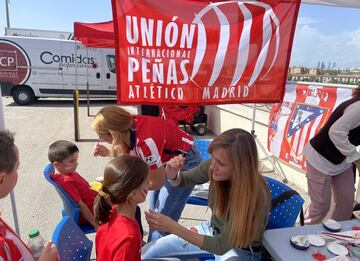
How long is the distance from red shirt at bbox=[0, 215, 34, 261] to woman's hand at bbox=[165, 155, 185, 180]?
109cm

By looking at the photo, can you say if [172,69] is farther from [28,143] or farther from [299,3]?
[28,143]

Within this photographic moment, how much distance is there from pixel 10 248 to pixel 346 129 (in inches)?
90.9

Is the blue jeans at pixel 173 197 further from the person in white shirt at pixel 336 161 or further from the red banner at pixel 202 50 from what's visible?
the person in white shirt at pixel 336 161

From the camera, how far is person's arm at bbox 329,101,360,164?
2256mm

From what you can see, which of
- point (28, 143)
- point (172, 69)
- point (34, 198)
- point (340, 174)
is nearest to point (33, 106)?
point (28, 143)

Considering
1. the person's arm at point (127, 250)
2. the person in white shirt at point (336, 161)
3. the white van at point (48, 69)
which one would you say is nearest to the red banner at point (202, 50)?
the person in white shirt at point (336, 161)

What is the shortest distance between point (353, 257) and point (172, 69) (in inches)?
69.9

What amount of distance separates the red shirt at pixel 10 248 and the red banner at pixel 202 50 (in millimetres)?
1317

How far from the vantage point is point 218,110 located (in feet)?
24.9

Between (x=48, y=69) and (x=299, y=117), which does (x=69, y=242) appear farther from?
(x=48, y=69)

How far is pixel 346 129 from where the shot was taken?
2.30 meters

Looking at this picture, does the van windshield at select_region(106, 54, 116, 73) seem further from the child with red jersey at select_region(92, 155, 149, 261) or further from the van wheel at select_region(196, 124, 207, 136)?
the child with red jersey at select_region(92, 155, 149, 261)

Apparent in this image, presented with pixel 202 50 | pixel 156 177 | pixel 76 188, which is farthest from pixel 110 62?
pixel 156 177

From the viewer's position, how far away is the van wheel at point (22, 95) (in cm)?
1220
